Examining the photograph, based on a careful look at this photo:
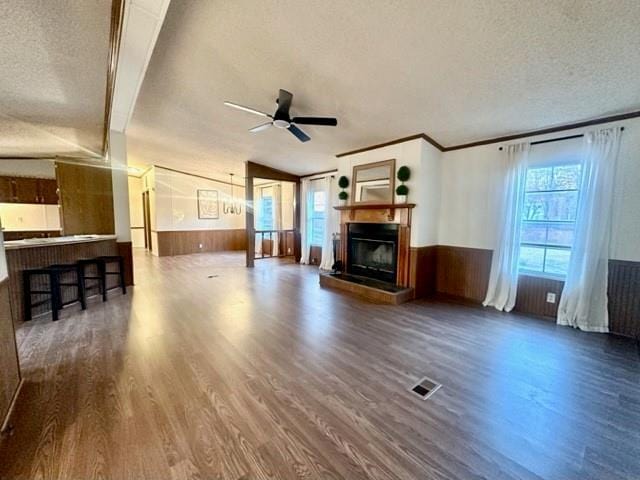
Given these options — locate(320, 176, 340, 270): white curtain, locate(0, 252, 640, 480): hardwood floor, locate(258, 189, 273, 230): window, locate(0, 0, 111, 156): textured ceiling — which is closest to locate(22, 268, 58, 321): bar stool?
locate(0, 252, 640, 480): hardwood floor

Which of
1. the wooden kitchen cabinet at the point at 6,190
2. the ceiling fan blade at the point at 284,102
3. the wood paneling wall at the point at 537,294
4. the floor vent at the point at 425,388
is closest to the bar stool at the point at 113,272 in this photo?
the wooden kitchen cabinet at the point at 6,190

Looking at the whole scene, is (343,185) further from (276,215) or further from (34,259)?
(34,259)

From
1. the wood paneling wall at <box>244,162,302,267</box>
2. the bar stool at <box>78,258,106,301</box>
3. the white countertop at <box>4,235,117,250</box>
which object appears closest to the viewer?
the white countertop at <box>4,235,117,250</box>

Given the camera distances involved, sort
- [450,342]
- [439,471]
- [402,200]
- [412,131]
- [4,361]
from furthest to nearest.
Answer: [402,200] < [412,131] < [450,342] < [4,361] < [439,471]

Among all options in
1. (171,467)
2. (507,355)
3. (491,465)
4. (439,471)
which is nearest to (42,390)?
(171,467)

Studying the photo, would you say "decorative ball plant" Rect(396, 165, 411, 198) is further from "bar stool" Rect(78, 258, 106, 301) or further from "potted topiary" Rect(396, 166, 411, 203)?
"bar stool" Rect(78, 258, 106, 301)

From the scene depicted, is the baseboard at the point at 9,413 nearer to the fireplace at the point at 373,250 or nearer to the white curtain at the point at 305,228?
the fireplace at the point at 373,250

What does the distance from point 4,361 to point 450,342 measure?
11.9ft

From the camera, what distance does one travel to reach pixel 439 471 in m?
1.35

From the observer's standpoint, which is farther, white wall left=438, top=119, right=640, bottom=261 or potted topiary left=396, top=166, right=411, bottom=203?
potted topiary left=396, top=166, right=411, bottom=203

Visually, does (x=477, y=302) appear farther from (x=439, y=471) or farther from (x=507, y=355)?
(x=439, y=471)

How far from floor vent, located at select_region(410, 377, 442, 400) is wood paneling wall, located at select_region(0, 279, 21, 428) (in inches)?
104

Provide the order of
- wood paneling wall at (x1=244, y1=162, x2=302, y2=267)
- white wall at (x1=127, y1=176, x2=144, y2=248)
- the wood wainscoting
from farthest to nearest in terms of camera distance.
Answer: white wall at (x1=127, y1=176, x2=144, y2=248)
the wood wainscoting
wood paneling wall at (x1=244, y1=162, x2=302, y2=267)

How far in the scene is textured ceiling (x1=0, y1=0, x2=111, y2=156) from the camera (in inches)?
76.9
